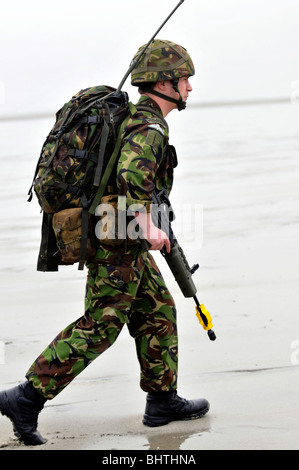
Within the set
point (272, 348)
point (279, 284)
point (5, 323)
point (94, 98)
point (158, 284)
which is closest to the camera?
point (94, 98)

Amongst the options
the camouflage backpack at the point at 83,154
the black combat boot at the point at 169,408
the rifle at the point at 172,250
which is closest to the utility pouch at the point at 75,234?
the camouflage backpack at the point at 83,154

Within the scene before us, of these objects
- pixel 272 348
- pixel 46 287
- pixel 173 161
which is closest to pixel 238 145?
pixel 46 287

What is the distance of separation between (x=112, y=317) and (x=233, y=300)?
7.84 ft

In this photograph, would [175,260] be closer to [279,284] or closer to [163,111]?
[163,111]

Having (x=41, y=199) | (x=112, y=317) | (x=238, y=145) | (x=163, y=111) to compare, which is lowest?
(x=238, y=145)

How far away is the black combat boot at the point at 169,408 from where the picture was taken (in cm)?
421

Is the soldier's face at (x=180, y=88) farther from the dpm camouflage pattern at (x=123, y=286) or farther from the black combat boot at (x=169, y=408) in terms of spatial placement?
the black combat boot at (x=169, y=408)

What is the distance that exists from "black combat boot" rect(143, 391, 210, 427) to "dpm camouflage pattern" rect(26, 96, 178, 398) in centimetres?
36

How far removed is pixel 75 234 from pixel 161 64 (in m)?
0.80

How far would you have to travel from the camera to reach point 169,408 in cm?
422

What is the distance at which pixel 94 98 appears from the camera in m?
Result: 3.85

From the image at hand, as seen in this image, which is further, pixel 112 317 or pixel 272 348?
pixel 272 348

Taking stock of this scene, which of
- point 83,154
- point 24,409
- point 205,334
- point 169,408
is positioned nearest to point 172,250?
point 83,154

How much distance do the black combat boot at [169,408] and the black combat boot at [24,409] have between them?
54cm
